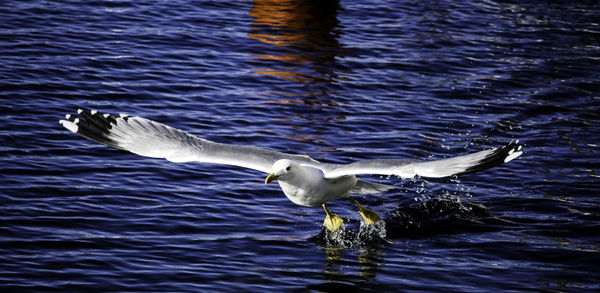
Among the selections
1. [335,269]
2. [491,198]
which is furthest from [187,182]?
[491,198]

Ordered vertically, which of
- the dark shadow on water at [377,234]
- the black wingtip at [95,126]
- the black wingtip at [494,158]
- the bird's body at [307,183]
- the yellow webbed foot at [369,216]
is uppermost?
the black wingtip at [494,158]

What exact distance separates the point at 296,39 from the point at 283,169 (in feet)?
37.2

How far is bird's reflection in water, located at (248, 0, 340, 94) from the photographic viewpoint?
1767 cm

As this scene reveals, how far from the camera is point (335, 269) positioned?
Result: 9.70 meters

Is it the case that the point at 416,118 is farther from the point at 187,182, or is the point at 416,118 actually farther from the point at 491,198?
the point at 187,182

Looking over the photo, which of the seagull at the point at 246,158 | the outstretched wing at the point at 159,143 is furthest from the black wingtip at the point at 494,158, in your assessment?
the outstretched wing at the point at 159,143

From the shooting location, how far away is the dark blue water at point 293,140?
959cm

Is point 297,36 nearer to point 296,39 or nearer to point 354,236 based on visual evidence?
point 296,39

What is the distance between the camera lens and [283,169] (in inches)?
356

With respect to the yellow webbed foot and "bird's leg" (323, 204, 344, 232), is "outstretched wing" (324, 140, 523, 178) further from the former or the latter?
the yellow webbed foot

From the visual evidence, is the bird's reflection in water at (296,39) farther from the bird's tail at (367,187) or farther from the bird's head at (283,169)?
the bird's head at (283,169)

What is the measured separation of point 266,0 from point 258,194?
11.3 metres

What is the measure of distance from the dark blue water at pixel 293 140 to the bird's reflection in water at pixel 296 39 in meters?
0.07

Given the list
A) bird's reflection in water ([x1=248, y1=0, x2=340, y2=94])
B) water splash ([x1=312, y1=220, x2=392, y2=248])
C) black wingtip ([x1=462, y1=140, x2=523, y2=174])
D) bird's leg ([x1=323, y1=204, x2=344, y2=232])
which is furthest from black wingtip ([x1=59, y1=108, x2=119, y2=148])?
bird's reflection in water ([x1=248, y1=0, x2=340, y2=94])
